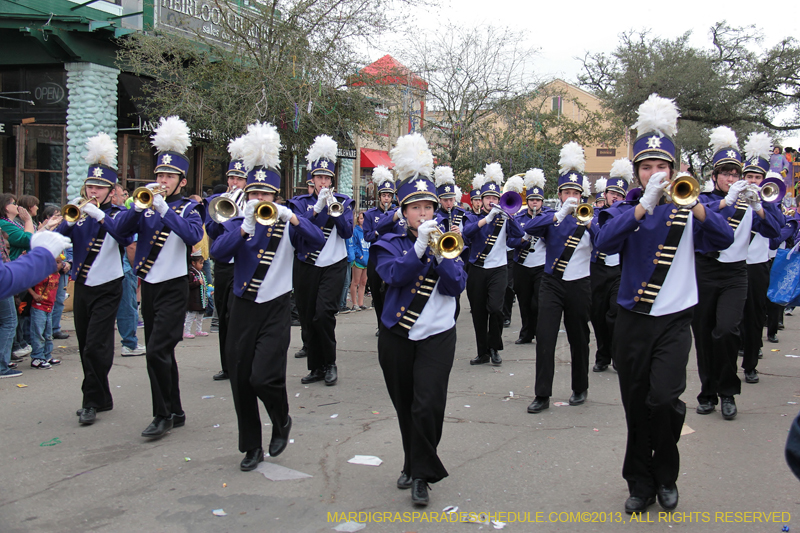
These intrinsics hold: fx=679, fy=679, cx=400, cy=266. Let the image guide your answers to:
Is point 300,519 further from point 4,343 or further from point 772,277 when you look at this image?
point 772,277

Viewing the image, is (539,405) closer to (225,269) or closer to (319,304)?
(319,304)

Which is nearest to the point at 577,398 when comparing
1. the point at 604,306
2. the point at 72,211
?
the point at 604,306

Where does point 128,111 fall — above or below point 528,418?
above

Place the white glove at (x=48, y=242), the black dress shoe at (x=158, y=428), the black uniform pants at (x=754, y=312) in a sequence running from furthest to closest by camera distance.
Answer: the black uniform pants at (x=754, y=312) → the black dress shoe at (x=158, y=428) → the white glove at (x=48, y=242)

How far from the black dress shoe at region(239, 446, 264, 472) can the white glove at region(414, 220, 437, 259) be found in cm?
198

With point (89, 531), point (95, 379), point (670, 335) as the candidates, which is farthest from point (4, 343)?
point (670, 335)

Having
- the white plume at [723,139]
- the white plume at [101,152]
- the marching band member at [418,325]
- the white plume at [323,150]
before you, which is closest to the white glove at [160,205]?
the white plume at [101,152]

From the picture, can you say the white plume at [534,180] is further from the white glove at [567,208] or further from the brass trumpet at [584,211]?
the brass trumpet at [584,211]

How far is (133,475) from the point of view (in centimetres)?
475

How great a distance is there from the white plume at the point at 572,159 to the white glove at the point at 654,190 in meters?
2.85

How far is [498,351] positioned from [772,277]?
355 centimetres

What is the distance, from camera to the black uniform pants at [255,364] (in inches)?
191

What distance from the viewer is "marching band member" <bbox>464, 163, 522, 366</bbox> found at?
8.61m

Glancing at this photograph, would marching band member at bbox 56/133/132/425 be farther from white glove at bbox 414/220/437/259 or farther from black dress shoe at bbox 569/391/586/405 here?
black dress shoe at bbox 569/391/586/405
